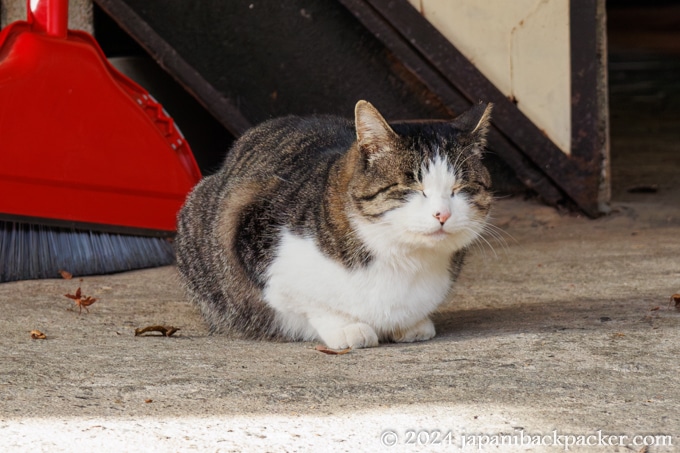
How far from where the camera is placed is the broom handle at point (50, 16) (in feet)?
11.5

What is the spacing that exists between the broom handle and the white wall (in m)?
1.53

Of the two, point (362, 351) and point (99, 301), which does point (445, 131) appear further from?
point (99, 301)

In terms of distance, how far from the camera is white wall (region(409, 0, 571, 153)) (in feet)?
14.0

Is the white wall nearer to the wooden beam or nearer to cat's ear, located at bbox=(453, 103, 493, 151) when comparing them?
the wooden beam

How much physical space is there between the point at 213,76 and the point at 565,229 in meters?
1.64

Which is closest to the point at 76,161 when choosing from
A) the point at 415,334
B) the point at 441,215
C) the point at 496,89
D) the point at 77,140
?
the point at 77,140

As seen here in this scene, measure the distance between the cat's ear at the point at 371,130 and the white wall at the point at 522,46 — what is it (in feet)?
5.87

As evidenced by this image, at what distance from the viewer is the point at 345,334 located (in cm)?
263

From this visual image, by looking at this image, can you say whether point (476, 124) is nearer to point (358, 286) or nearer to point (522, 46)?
point (358, 286)

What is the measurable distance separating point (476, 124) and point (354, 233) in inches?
17.5

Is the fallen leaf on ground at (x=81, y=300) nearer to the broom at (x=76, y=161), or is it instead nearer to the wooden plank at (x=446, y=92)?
the broom at (x=76, y=161)

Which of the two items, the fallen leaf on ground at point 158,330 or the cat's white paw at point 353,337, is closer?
the cat's white paw at point 353,337

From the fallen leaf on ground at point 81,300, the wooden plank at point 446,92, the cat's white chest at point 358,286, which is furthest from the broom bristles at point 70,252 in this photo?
the wooden plank at point 446,92

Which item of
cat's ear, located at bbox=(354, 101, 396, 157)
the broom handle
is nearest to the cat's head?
cat's ear, located at bbox=(354, 101, 396, 157)
